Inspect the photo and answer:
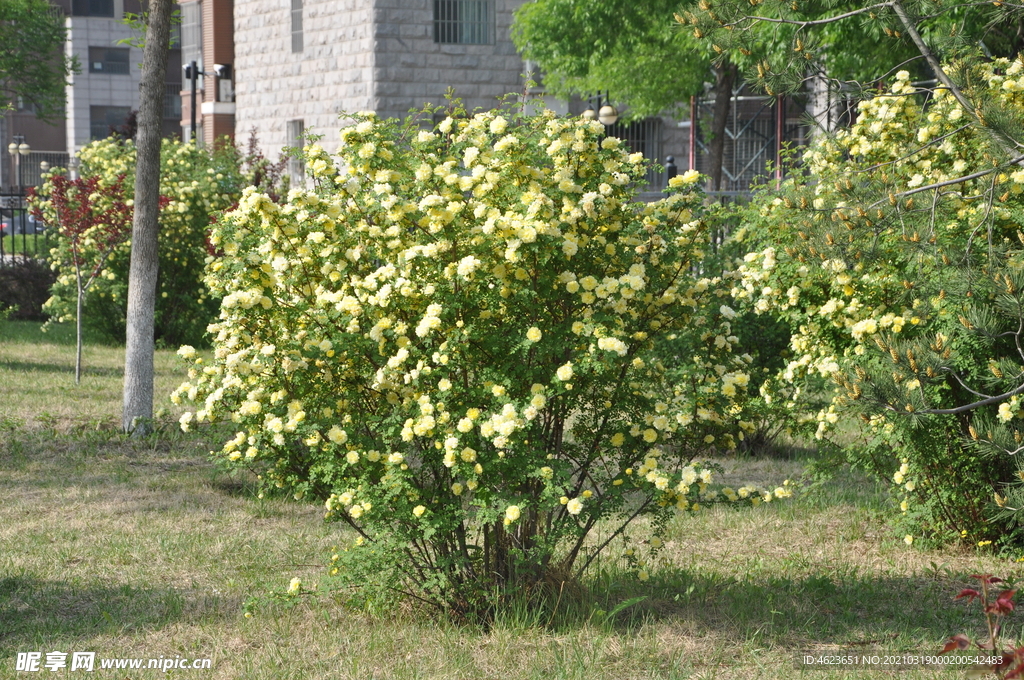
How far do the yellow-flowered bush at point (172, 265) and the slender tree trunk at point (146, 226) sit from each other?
14.9 ft

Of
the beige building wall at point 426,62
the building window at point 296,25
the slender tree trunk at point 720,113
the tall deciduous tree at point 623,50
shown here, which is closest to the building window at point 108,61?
the building window at point 296,25

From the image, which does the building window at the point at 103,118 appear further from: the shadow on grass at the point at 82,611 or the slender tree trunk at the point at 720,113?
the shadow on grass at the point at 82,611

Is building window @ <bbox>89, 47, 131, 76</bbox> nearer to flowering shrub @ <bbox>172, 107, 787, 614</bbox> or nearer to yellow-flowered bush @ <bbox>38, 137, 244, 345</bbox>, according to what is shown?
yellow-flowered bush @ <bbox>38, 137, 244, 345</bbox>

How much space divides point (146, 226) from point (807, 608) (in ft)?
19.0

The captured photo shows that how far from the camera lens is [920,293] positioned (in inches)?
231

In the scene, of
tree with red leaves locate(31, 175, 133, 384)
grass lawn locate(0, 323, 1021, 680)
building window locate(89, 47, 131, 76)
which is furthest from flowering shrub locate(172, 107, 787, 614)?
building window locate(89, 47, 131, 76)

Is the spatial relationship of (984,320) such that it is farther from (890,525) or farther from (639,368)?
(890,525)

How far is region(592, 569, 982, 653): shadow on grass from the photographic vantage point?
5.02 m

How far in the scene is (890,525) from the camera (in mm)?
6805

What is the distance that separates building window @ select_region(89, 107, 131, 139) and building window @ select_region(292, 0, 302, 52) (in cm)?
3764

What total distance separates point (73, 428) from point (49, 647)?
4.71 metres

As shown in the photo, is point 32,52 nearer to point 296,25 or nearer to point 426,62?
point 296,25

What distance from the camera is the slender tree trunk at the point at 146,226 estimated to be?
28.7 feet

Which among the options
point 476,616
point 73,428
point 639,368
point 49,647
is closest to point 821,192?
point 639,368
